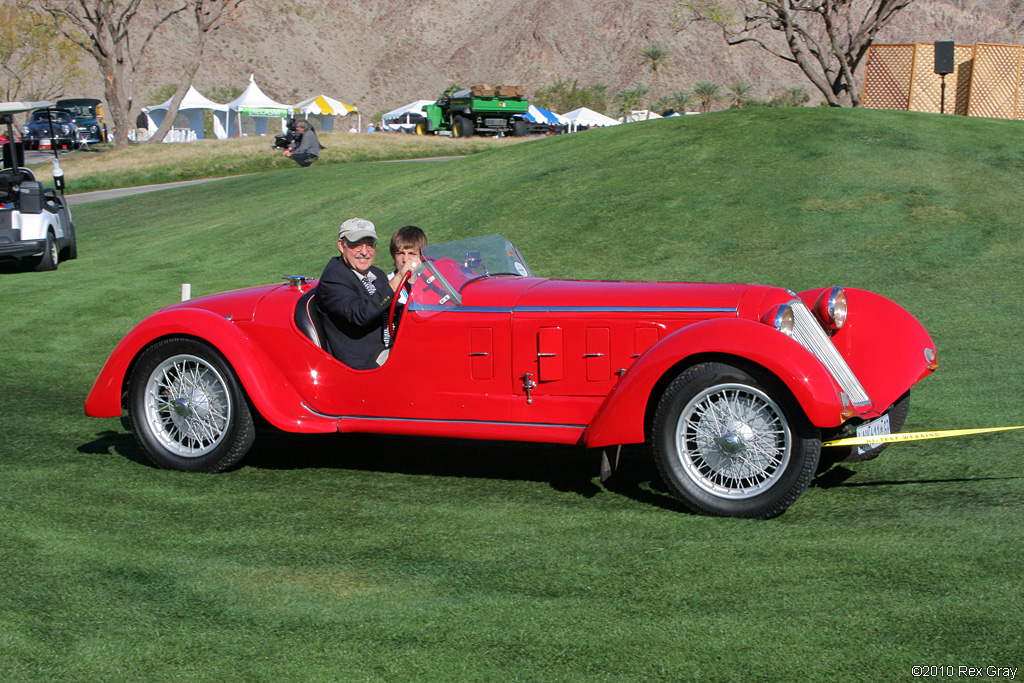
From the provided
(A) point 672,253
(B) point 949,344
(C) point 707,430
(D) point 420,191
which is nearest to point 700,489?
(C) point 707,430

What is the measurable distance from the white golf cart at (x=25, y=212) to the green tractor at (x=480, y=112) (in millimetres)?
32033

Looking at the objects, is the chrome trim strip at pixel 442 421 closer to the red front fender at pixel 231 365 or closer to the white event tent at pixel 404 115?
the red front fender at pixel 231 365

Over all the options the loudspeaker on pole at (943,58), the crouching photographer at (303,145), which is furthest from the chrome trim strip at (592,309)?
the crouching photographer at (303,145)

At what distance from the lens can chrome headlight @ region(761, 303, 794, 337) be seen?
178 inches

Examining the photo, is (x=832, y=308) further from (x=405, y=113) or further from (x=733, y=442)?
(x=405, y=113)

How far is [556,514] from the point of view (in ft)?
14.9

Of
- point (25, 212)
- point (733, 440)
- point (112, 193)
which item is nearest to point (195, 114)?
point (112, 193)

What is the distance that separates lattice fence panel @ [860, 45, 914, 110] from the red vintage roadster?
22.5 metres

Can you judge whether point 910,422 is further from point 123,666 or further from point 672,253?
point 672,253

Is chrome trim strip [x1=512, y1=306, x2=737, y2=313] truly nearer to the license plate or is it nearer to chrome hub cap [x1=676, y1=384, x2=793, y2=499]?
chrome hub cap [x1=676, y1=384, x2=793, y2=499]

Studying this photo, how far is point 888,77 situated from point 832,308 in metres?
23.4

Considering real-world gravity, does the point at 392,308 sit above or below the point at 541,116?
below

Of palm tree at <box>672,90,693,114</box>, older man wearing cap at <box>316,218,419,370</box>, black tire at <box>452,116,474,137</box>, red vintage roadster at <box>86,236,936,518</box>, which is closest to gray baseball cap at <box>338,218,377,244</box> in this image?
older man wearing cap at <box>316,218,419,370</box>

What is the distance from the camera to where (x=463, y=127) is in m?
45.5
